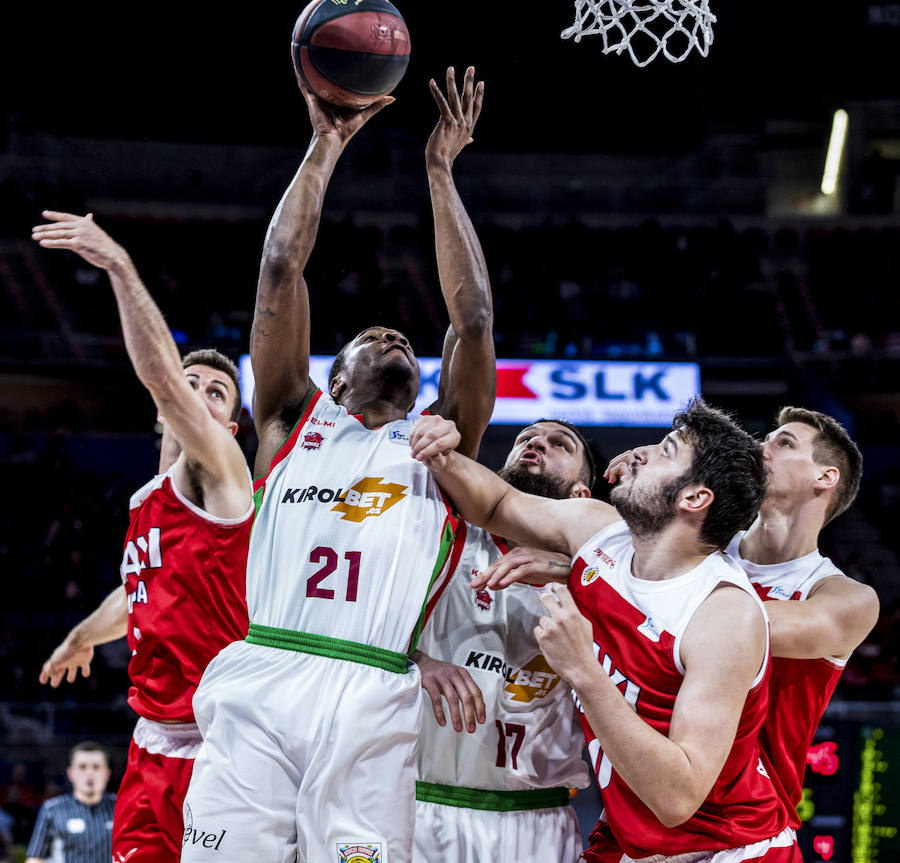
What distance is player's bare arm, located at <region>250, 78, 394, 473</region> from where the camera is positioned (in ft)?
11.6

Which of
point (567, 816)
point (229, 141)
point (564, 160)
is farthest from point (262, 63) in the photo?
point (567, 816)

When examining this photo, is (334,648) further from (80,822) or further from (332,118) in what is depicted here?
(80,822)

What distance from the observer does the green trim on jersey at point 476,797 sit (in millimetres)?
3654

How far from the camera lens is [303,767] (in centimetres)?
310

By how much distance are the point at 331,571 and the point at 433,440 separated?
490 mm

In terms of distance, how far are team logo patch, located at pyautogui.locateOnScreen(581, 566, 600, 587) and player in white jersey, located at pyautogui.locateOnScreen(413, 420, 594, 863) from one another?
0.41 ft

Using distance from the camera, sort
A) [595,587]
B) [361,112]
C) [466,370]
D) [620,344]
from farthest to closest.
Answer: [620,344]
[361,112]
[466,370]
[595,587]

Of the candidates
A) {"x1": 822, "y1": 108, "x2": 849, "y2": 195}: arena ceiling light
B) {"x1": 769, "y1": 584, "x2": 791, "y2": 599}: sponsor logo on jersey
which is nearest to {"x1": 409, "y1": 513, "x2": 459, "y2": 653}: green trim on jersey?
{"x1": 769, "y1": 584, "x2": 791, "y2": 599}: sponsor logo on jersey

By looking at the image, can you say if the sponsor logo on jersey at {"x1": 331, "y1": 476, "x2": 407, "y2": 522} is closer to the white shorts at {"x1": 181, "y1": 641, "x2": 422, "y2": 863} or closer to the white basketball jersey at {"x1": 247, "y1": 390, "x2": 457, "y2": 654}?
the white basketball jersey at {"x1": 247, "y1": 390, "x2": 457, "y2": 654}

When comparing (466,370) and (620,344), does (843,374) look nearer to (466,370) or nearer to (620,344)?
(620,344)

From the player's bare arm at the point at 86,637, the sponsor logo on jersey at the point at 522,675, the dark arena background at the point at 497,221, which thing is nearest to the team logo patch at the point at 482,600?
the sponsor logo on jersey at the point at 522,675

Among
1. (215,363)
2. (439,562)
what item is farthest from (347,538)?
(215,363)

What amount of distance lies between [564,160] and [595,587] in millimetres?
15900

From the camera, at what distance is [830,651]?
352cm
